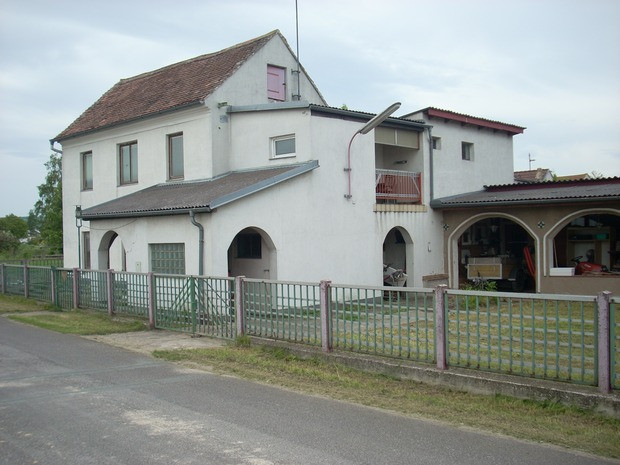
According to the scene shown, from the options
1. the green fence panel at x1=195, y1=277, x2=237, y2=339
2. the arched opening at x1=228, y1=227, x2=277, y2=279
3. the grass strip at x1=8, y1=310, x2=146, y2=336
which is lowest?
the grass strip at x1=8, y1=310, x2=146, y2=336

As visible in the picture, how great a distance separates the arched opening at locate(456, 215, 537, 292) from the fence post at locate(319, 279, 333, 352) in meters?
11.4

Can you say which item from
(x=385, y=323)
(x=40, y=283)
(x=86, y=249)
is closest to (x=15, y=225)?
(x=86, y=249)

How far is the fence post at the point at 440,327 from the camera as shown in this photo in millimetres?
8461

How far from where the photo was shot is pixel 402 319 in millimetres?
9344

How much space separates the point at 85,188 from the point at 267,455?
21280 millimetres

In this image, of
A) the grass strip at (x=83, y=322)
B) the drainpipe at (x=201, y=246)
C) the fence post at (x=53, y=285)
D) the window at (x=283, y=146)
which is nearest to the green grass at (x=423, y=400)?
the grass strip at (x=83, y=322)

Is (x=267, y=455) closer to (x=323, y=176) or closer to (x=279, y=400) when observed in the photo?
(x=279, y=400)

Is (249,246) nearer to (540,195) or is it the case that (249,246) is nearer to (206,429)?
(540,195)

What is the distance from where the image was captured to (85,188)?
987 inches

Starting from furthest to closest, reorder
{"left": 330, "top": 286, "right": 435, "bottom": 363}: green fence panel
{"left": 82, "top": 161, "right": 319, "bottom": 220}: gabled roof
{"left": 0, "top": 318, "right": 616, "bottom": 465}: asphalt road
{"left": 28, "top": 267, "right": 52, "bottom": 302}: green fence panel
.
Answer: {"left": 28, "top": 267, "right": 52, "bottom": 302}: green fence panel
{"left": 82, "top": 161, "right": 319, "bottom": 220}: gabled roof
{"left": 330, "top": 286, "right": 435, "bottom": 363}: green fence panel
{"left": 0, "top": 318, "right": 616, "bottom": 465}: asphalt road

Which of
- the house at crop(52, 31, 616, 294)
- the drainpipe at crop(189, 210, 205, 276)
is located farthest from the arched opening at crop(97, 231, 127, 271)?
the drainpipe at crop(189, 210, 205, 276)

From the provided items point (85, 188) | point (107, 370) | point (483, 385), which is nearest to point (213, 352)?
point (107, 370)

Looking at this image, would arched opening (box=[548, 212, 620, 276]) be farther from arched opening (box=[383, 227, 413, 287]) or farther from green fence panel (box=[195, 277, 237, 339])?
green fence panel (box=[195, 277, 237, 339])

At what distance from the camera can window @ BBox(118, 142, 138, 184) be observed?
2244 centimetres
